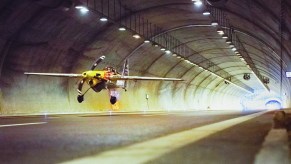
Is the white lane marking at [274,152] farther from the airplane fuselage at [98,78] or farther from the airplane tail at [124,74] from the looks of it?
the airplane tail at [124,74]

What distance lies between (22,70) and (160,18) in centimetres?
1189

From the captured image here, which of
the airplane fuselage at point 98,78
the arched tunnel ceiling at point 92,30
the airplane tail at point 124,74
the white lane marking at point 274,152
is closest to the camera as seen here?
the white lane marking at point 274,152

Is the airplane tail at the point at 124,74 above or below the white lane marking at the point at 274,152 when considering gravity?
above

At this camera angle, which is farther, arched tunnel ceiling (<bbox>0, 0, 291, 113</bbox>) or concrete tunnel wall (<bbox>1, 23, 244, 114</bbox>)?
concrete tunnel wall (<bbox>1, 23, 244, 114</bbox>)

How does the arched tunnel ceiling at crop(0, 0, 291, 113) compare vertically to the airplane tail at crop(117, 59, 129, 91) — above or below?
above

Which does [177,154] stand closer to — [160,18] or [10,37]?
[10,37]

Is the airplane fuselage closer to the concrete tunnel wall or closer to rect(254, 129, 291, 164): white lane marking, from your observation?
the concrete tunnel wall

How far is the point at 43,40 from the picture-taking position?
102 ft

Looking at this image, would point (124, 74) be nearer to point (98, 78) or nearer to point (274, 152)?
point (98, 78)

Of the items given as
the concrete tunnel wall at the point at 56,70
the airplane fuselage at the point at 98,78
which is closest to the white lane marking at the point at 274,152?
the concrete tunnel wall at the point at 56,70

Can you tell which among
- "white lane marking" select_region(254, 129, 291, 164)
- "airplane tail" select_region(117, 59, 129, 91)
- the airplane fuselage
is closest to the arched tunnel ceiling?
"airplane tail" select_region(117, 59, 129, 91)

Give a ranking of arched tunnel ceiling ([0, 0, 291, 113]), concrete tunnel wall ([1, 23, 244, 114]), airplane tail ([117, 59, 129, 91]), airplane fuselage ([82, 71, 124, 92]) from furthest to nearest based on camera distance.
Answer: airplane tail ([117, 59, 129, 91])
airplane fuselage ([82, 71, 124, 92])
concrete tunnel wall ([1, 23, 244, 114])
arched tunnel ceiling ([0, 0, 291, 113])

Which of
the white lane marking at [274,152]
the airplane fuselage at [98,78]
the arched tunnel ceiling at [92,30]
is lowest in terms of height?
the white lane marking at [274,152]

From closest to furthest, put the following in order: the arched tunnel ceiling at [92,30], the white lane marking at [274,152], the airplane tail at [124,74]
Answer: the white lane marking at [274,152] → the arched tunnel ceiling at [92,30] → the airplane tail at [124,74]
